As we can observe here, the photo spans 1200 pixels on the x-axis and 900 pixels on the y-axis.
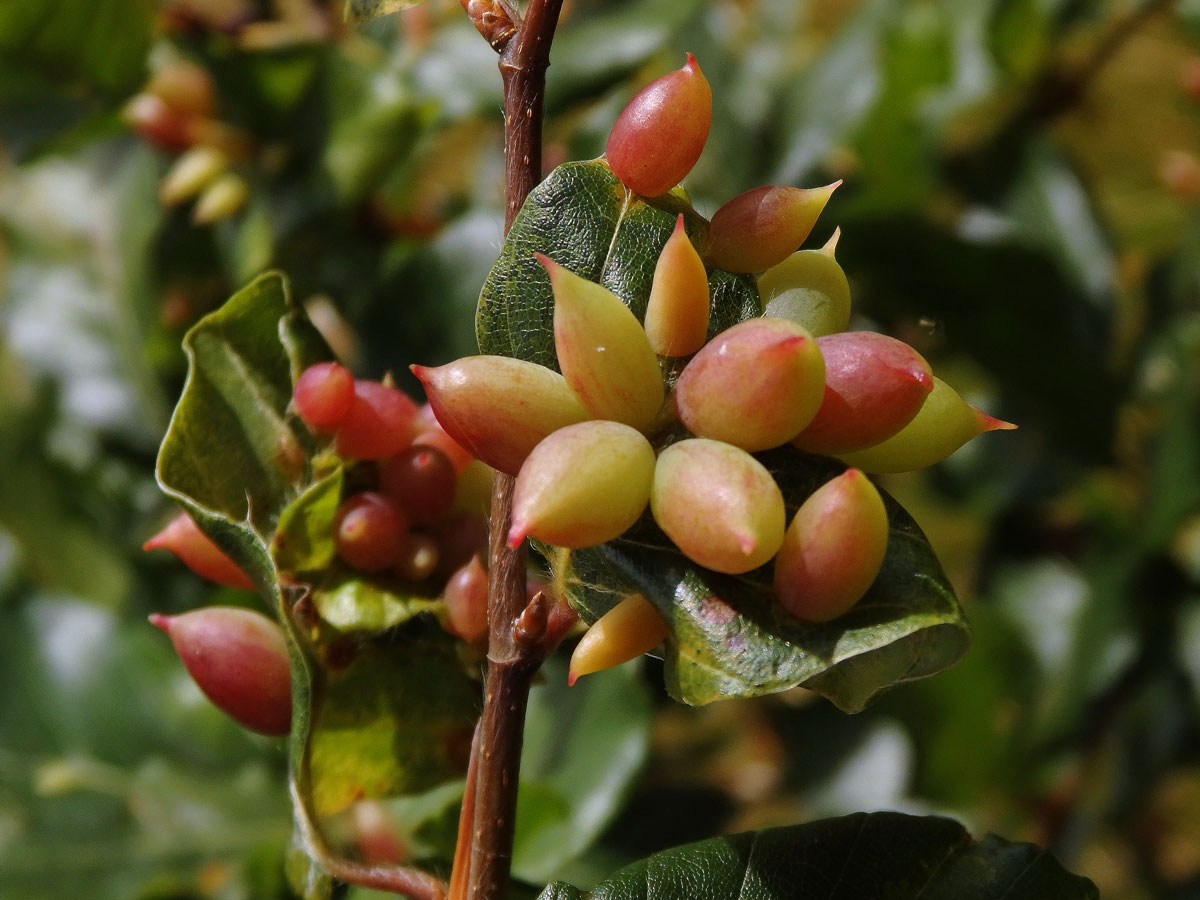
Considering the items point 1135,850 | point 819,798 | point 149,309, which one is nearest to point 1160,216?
point 1135,850

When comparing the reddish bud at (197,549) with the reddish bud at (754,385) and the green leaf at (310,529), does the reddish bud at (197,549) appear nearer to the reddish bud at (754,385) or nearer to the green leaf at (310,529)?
the green leaf at (310,529)

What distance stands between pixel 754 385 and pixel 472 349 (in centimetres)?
39

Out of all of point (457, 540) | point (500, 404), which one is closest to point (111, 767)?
point (457, 540)

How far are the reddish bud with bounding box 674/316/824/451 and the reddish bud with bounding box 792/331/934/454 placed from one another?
0.01m

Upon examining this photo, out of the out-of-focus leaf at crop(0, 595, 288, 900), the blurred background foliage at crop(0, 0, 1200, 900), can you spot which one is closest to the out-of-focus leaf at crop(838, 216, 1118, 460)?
the blurred background foliage at crop(0, 0, 1200, 900)

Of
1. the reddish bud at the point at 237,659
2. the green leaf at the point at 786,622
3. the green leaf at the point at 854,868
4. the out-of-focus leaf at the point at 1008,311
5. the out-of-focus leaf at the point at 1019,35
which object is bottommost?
the out-of-focus leaf at the point at 1008,311

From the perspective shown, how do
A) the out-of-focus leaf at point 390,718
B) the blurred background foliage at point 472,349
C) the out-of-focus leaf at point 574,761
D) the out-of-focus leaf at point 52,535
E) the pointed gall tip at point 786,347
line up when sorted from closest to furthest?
the pointed gall tip at point 786,347
the out-of-focus leaf at point 390,718
the out-of-focus leaf at point 574,761
the blurred background foliage at point 472,349
the out-of-focus leaf at point 52,535

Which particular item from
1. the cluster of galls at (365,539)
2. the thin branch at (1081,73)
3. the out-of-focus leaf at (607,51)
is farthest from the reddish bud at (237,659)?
the thin branch at (1081,73)

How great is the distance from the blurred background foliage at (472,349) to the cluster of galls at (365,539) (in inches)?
7.1

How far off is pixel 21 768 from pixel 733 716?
60 cm

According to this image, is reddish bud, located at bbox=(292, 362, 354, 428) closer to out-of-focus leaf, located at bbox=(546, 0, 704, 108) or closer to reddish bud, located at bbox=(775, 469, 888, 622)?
reddish bud, located at bbox=(775, 469, 888, 622)

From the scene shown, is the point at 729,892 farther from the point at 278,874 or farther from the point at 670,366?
the point at 278,874

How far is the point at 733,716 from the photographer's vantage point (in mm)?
1059

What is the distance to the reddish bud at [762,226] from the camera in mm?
284
